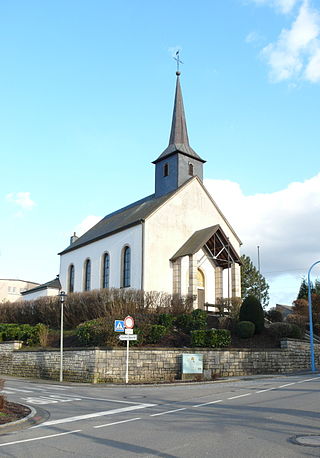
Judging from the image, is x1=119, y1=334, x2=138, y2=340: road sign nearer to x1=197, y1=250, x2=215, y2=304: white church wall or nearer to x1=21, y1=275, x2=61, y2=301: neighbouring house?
x1=197, y1=250, x2=215, y2=304: white church wall

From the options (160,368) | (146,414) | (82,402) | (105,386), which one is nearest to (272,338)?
(160,368)

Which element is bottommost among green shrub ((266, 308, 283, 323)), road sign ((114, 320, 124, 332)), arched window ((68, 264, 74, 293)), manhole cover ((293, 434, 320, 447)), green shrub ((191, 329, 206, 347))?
manhole cover ((293, 434, 320, 447))

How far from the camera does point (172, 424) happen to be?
9258 millimetres

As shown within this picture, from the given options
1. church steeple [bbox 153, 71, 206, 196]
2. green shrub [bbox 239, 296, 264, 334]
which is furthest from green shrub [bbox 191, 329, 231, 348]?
church steeple [bbox 153, 71, 206, 196]

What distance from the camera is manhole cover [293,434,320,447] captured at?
7180mm

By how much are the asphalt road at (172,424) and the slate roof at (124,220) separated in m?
17.6

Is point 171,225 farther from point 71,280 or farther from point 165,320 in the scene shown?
point 71,280

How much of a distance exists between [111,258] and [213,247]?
24.6 feet

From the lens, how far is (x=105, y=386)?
60.5 feet

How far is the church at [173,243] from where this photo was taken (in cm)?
3089

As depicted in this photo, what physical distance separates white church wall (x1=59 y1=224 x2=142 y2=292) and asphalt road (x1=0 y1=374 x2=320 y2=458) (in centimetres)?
1550

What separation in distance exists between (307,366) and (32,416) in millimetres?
19817

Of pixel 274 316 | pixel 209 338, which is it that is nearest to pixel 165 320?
pixel 209 338

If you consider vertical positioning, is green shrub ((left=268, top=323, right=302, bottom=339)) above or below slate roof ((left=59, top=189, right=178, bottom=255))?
below
